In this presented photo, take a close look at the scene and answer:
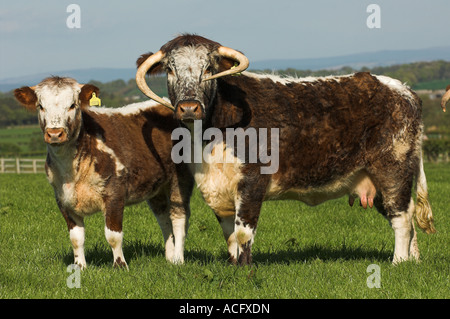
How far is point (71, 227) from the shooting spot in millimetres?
7219

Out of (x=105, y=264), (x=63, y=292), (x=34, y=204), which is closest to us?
(x=63, y=292)

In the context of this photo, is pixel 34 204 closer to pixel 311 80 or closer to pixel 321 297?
pixel 311 80

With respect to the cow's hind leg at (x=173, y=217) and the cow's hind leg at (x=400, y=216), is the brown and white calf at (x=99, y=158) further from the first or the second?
the cow's hind leg at (x=400, y=216)

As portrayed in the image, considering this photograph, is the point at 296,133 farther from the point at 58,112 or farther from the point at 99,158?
the point at 58,112

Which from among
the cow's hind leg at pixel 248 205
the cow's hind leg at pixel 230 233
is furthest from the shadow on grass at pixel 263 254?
the cow's hind leg at pixel 248 205

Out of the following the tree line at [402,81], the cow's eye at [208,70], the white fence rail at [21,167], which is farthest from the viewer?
the white fence rail at [21,167]

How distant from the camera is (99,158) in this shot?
707 cm

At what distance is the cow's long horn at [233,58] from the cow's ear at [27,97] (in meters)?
2.06

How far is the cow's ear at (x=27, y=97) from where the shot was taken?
684 centimetres

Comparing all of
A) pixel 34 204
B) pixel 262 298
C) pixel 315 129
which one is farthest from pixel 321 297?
pixel 34 204

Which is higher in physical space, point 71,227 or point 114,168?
point 114,168

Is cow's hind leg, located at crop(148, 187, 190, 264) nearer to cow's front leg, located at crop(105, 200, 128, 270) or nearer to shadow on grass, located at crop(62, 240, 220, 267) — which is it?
shadow on grass, located at crop(62, 240, 220, 267)

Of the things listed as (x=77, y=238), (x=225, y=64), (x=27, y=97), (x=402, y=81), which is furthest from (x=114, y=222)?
(x=402, y=81)
